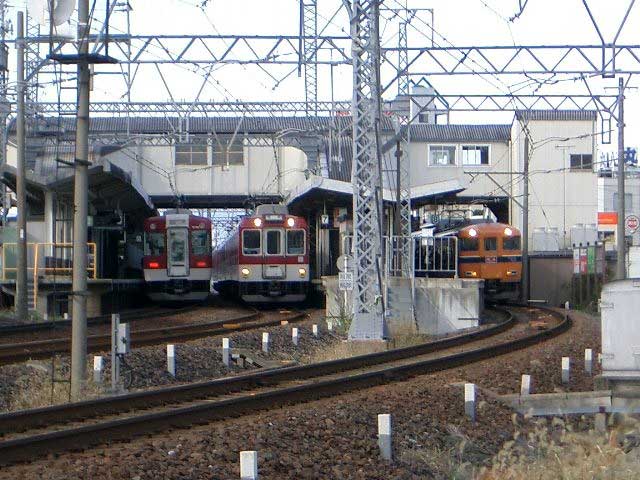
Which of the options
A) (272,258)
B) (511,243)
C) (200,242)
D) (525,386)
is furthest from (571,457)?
(511,243)

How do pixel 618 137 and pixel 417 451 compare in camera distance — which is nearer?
pixel 417 451

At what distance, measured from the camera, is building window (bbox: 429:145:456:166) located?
1980 inches

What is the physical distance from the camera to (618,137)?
92.0 feet

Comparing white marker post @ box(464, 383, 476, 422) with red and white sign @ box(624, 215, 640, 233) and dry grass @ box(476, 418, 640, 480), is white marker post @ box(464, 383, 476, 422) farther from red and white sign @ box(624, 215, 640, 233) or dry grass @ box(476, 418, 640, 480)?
red and white sign @ box(624, 215, 640, 233)

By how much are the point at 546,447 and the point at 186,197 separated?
38977mm

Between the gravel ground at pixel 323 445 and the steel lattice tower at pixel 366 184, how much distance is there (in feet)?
22.1

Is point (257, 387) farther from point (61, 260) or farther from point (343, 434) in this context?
point (61, 260)

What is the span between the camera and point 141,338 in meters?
20.3

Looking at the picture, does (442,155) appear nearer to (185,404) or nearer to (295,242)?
(295,242)

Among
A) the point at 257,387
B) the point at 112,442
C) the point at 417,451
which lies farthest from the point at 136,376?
the point at 417,451

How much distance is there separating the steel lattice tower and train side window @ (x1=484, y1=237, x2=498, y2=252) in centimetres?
1621

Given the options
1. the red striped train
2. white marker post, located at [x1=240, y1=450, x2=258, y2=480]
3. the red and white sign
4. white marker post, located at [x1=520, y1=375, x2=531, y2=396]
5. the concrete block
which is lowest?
the concrete block

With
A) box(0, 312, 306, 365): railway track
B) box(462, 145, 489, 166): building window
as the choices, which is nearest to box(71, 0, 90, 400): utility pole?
box(0, 312, 306, 365): railway track

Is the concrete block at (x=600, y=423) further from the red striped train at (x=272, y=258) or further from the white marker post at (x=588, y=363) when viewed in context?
the red striped train at (x=272, y=258)
